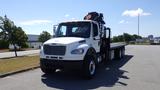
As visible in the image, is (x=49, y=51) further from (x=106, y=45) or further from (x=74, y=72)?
(x=106, y=45)

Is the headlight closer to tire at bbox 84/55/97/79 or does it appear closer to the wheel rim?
tire at bbox 84/55/97/79

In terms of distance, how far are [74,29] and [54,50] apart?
1893 millimetres

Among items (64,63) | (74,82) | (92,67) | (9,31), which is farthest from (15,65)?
(9,31)

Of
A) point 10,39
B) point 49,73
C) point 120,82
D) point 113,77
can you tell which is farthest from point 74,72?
point 10,39

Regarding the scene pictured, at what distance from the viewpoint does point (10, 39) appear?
39.0 m

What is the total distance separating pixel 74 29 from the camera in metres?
12.5

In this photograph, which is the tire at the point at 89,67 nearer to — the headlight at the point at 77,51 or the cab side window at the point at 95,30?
the headlight at the point at 77,51

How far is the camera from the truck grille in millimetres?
10886

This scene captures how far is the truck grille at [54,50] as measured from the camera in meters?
10.9

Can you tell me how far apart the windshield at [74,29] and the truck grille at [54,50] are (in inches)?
57.2

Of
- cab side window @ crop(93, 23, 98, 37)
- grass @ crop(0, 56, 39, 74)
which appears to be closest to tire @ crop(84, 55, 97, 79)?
cab side window @ crop(93, 23, 98, 37)

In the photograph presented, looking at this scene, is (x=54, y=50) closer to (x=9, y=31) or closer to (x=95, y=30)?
(x=95, y=30)

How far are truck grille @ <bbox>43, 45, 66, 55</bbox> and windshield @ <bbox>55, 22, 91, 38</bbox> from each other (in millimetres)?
1454

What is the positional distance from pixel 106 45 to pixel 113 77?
438 cm
